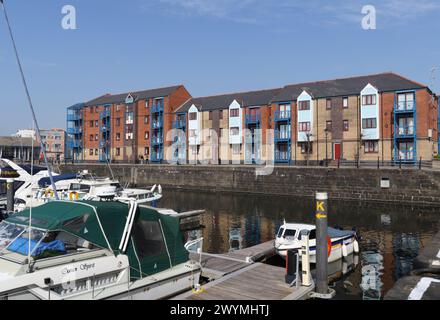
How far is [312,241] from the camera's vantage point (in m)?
16.4

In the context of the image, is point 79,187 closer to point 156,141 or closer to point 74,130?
point 156,141

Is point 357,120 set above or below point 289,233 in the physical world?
above

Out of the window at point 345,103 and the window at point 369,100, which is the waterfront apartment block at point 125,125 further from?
the window at point 369,100

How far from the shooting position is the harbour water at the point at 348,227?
15.3 metres

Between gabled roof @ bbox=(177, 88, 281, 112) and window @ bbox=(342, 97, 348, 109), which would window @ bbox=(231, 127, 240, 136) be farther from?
window @ bbox=(342, 97, 348, 109)

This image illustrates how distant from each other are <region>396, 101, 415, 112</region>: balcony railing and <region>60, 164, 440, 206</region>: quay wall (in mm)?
12541

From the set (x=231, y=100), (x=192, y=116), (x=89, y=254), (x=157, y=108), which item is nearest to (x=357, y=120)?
(x=231, y=100)

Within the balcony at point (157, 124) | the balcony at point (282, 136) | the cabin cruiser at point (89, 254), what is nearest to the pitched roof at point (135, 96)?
the balcony at point (157, 124)

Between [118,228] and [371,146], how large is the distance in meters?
45.0

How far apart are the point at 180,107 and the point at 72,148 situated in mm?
28310

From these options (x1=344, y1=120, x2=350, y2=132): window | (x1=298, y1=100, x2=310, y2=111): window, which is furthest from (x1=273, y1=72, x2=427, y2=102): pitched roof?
(x1=344, y1=120, x2=350, y2=132): window

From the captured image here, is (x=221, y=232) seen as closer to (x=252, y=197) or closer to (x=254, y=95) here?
(x=252, y=197)

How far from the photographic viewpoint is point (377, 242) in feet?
70.2

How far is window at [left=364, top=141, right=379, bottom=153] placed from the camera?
4794cm
